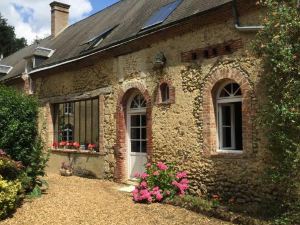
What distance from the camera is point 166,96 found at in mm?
10422

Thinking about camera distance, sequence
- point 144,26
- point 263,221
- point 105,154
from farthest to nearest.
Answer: point 105,154
point 144,26
point 263,221

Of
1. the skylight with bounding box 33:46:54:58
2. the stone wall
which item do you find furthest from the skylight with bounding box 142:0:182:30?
the skylight with bounding box 33:46:54:58

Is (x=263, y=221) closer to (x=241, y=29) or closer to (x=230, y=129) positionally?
(x=230, y=129)

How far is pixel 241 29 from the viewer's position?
827 cm

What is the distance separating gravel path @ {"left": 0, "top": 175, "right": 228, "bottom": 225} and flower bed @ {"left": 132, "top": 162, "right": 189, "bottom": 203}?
255mm

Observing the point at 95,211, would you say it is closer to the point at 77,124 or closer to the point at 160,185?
the point at 160,185

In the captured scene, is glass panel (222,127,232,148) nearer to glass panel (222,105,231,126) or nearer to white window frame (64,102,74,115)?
glass panel (222,105,231,126)

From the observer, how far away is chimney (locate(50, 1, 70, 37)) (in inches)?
827

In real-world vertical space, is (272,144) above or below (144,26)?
below

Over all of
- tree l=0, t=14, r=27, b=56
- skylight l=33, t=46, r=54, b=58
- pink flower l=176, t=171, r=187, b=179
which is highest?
tree l=0, t=14, r=27, b=56

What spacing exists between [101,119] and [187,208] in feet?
16.7

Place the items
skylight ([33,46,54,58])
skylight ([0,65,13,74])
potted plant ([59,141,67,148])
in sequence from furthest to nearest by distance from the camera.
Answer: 1. skylight ([0,65,13,74])
2. skylight ([33,46,54,58])
3. potted plant ([59,141,67,148])

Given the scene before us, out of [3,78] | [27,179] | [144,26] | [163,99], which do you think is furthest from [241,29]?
[3,78]

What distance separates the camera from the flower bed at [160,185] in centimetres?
903
